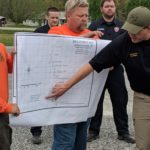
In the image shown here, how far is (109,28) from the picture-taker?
5895 millimetres

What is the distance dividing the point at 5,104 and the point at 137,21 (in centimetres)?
125

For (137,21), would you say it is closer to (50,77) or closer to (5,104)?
(50,77)

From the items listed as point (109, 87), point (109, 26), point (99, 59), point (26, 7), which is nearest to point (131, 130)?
point (109, 87)

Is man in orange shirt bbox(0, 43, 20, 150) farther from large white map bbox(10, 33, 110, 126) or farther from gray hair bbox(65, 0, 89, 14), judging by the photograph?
gray hair bbox(65, 0, 89, 14)

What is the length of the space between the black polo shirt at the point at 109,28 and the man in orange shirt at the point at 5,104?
84.1 inches

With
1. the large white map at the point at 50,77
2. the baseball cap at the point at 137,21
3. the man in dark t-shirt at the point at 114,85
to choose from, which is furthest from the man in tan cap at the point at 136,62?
the man in dark t-shirt at the point at 114,85

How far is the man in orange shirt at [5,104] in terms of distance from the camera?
3.73m

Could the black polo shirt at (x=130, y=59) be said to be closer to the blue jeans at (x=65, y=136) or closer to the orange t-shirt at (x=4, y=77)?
the blue jeans at (x=65, y=136)

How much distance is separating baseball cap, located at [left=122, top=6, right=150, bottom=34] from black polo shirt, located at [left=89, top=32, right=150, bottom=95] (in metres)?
0.17

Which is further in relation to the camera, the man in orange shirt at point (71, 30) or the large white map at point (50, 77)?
the man in orange shirt at point (71, 30)

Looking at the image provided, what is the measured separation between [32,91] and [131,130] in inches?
121

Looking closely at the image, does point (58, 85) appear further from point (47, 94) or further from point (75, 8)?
point (75, 8)

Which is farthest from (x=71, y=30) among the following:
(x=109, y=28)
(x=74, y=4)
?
(x=109, y=28)

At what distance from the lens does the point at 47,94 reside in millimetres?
3867
